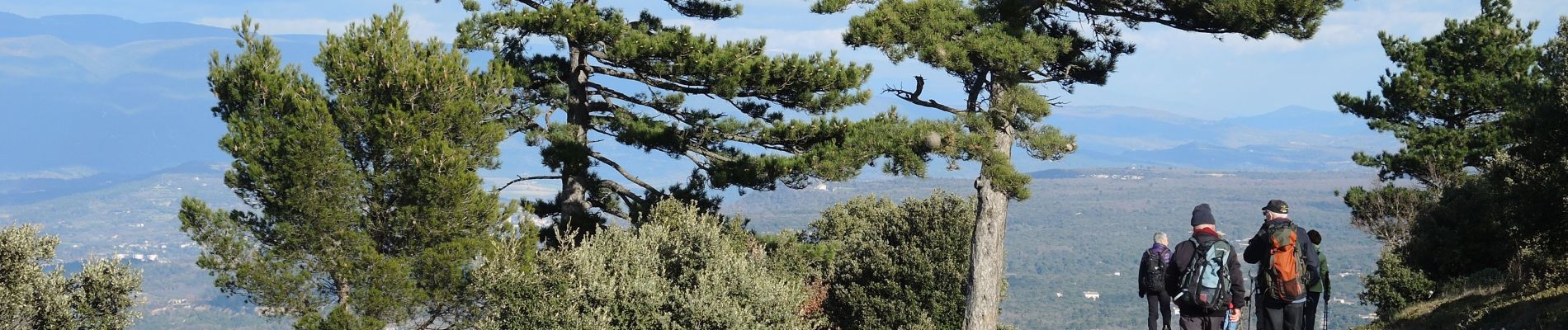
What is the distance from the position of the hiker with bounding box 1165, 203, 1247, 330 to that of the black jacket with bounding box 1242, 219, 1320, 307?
221 mm

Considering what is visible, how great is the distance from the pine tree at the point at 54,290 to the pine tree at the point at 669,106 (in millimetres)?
7621

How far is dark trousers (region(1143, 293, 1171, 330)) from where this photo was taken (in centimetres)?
1338

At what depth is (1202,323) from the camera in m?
11.9

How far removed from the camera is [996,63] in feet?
58.5

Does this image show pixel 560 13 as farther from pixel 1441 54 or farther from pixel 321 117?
pixel 1441 54

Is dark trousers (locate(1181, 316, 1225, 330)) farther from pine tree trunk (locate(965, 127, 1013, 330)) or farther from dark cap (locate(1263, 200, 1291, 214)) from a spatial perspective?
pine tree trunk (locate(965, 127, 1013, 330))

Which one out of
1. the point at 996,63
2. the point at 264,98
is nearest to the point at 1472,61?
the point at 996,63

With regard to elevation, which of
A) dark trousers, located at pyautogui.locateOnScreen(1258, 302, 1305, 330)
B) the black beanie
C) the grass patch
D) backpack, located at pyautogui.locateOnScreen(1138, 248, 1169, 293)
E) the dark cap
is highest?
the dark cap

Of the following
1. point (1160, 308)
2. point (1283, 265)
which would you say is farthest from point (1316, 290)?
point (1160, 308)

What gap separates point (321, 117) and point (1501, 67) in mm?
33220

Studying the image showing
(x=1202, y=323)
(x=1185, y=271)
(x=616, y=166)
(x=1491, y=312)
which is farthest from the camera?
(x=616, y=166)

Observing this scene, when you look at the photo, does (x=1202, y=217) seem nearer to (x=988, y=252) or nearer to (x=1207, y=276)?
(x=1207, y=276)

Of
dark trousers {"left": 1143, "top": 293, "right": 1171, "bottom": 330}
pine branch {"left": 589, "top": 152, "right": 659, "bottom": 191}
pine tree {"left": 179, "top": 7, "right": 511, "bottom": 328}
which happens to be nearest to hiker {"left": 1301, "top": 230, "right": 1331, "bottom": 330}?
dark trousers {"left": 1143, "top": 293, "right": 1171, "bottom": 330}

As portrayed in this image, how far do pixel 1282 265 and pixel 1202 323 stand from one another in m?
1.00
